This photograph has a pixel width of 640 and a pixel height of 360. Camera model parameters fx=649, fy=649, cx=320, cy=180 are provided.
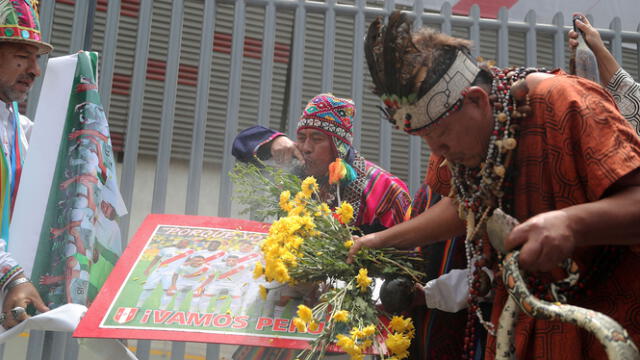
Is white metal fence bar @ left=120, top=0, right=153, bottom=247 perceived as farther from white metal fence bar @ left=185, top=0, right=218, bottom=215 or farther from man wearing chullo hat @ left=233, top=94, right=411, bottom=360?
man wearing chullo hat @ left=233, top=94, right=411, bottom=360

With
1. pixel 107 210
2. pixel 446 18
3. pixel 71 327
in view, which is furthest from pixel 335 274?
pixel 446 18

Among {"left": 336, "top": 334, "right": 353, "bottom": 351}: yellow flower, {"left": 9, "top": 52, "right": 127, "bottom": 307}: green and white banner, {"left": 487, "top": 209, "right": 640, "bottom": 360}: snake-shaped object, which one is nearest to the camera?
{"left": 487, "top": 209, "right": 640, "bottom": 360}: snake-shaped object

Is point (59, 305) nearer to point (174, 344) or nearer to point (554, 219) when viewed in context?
point (174, 344)

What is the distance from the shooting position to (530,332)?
5.69 feet

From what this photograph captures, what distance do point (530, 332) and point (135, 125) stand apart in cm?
346

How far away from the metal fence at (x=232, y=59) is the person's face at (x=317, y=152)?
4.28ft

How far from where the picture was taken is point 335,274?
7.34ft

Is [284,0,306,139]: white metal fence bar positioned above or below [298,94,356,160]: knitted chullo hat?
above

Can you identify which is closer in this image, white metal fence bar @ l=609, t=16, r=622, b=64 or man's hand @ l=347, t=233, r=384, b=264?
man's hand @ l=347, t=233, r=384, b=264

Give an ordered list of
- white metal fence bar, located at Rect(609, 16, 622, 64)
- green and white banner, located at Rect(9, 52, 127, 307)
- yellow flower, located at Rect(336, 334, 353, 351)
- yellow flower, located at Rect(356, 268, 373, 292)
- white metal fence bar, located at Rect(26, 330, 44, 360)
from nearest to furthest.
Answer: yellow flower, located at Rect(336, 334, 353, 351) → yellow flower, located at Rect(356, 268, 373, 292) → green and white banner, located at Rect(9, 52, 127, 307) → white metal fence bar, located at Rect(26, 330, 44, 360) → white metal fence bar, located at Rect(609, 16, 622, 64)

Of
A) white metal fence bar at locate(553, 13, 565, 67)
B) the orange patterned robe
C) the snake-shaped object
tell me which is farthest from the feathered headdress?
white metal fence bar at locate(553, 13, 565, 67)

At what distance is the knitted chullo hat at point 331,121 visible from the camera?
332cm

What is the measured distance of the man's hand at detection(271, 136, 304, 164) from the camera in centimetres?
347

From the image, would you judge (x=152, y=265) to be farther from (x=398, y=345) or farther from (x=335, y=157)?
(x=335, y=157)
